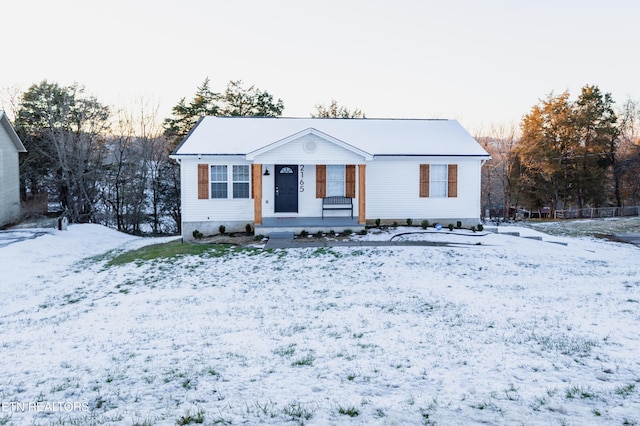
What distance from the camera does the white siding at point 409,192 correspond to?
1700cm

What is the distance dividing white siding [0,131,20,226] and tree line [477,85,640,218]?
119 feet

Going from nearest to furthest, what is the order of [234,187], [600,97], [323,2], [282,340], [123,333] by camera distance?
[282,340]
[123,333]
[234,187]
[323,2]
[600,97]

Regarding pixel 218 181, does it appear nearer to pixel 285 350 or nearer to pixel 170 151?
pixel 285 350

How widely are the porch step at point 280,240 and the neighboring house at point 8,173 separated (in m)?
16.3

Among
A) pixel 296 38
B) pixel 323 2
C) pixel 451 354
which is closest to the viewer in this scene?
pixel 451 354

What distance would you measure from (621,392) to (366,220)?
13244 mm

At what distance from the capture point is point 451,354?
510 centimetres

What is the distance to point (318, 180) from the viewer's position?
1666 centimetres

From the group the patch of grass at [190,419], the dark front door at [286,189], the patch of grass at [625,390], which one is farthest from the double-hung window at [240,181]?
the patch of grass at [625,390]

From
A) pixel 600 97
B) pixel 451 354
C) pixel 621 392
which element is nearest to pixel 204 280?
pixel 451 354

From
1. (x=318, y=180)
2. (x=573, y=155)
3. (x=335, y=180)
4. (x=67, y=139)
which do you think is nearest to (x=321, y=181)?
(x=318, y=180)

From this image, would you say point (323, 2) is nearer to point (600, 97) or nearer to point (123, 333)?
point (123, 333)

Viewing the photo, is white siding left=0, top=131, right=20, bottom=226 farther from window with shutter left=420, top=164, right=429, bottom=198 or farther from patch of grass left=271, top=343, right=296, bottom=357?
patch of grass left=271, top=343, right=296, bottom=357

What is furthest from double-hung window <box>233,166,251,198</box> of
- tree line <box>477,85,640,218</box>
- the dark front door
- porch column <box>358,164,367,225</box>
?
tree line <box>477,85,640,218</box>
